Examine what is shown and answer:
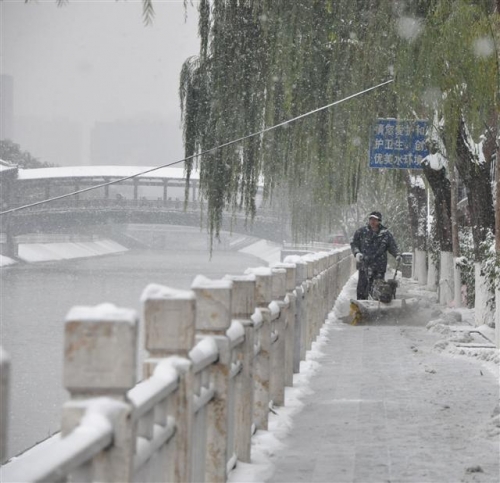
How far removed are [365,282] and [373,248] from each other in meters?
0.87

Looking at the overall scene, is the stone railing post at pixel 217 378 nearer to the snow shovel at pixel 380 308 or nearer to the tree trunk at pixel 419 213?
the snow shovel at pixel 380 308

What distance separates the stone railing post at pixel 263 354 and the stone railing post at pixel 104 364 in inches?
178

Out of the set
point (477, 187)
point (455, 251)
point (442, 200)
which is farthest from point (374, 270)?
point (442, 200)

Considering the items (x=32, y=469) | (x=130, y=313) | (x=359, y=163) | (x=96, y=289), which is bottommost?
(x=96, y=289)

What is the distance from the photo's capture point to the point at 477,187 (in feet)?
55.5

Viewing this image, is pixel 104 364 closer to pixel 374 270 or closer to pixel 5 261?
pixel 374 270

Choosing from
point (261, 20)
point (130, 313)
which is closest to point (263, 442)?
point (130, 313)

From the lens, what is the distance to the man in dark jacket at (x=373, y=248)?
63.2ft

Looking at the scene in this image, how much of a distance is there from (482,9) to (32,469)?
390 inches

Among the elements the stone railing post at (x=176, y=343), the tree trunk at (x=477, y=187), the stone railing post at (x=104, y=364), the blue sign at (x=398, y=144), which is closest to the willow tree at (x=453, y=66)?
the blue sign at (x=398, y=144)

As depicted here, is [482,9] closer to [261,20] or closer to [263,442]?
[261,20]

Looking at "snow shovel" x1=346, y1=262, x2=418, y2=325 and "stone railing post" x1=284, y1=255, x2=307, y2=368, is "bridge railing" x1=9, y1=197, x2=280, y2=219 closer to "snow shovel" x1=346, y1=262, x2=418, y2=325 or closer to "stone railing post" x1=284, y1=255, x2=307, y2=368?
"snow shovel" x1=346, y1=262, x2=418, y2=325

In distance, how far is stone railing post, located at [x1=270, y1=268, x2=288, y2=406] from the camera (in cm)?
865

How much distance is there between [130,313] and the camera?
3045 millimetres
